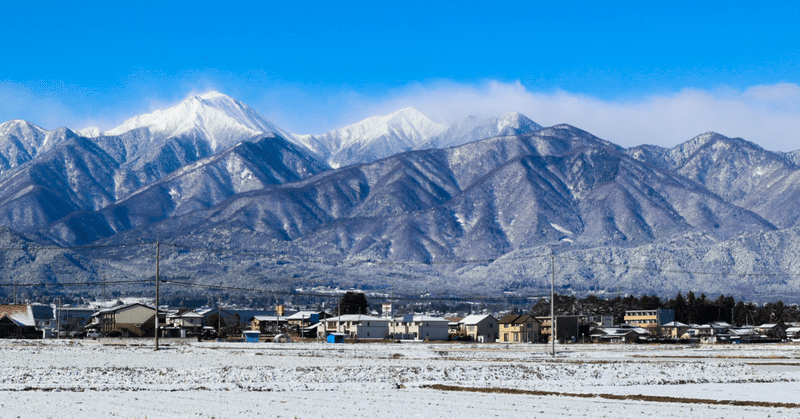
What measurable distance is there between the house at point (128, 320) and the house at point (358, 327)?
26.9m

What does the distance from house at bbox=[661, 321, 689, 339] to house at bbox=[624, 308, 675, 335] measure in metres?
1.36

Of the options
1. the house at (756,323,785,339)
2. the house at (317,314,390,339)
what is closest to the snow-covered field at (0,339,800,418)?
the house at (317,314,390,339)

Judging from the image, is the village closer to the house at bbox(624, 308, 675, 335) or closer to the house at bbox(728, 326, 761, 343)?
the house at bbox(728, 326, 761, 343)

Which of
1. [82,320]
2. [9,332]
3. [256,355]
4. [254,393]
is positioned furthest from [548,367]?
[82,320]

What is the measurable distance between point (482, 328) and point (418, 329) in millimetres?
12054

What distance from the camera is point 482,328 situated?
150625 mm

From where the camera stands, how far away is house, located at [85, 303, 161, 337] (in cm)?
14575

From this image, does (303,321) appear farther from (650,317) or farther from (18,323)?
(650,317)

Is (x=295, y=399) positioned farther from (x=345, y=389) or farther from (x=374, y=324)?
(x=374, y=324)

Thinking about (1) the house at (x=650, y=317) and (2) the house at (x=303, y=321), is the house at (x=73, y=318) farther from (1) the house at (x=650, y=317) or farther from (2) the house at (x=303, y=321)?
(1) the house at (x=650, y=317)

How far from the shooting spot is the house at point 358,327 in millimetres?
142625

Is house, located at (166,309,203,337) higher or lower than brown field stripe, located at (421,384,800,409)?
lower

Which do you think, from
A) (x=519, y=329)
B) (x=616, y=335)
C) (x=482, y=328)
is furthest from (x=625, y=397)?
(x=482, y=328)

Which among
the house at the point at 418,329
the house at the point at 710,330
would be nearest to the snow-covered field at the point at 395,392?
the house at the point at 418,329
